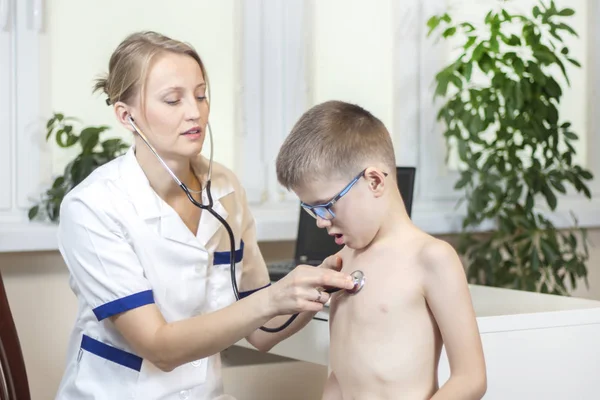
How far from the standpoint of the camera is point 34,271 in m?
2.33

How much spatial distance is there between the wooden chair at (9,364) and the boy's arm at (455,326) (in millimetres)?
825

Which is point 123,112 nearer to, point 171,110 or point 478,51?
point 171,110

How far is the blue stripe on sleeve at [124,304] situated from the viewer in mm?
1396

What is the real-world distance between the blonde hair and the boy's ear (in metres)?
0.47

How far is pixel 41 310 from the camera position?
2338 millimetres

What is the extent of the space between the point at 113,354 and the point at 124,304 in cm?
13

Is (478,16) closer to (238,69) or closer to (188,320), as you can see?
(238,69)

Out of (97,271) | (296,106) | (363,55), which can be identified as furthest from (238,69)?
(97,271)

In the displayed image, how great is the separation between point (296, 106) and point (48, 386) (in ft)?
3.51

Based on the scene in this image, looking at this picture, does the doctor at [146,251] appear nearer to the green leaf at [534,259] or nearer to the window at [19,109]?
the window at [19,109]

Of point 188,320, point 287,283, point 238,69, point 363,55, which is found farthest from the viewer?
point 363,55

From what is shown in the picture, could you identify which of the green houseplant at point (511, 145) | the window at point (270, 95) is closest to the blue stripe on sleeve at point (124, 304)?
the window at point (270, 95)

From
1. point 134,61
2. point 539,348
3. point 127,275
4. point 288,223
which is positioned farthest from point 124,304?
point 288,223

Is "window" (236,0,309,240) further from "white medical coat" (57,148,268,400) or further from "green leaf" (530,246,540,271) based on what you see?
"white medical coat" (57,148,268,400)
